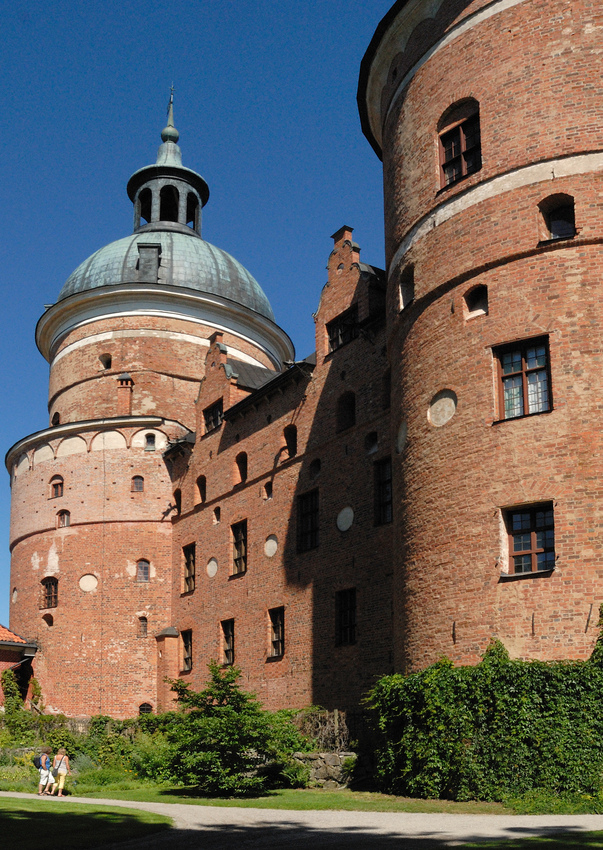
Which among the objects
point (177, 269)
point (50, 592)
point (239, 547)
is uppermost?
point (177, 269)

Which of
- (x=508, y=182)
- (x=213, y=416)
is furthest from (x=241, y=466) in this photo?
(x=508, y=182)

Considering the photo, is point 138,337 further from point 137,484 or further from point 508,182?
point 508,182

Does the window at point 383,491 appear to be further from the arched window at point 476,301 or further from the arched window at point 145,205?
the arched window at point 145,205

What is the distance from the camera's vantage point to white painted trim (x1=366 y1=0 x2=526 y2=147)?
66.0ft

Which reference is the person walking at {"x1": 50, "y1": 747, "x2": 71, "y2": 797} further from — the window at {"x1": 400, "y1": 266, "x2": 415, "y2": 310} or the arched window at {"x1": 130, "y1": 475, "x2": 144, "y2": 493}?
the arched window at {"x1": 130, "y1": 475, "x2": 144, "y2": 493}

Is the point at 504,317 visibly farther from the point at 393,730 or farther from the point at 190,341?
the point at 190,341

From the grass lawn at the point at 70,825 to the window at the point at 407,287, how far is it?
37.9 ft

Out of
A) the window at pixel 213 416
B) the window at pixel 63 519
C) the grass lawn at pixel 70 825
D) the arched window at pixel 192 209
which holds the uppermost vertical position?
the arched window at pixel 192 209

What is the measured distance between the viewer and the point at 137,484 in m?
37.1

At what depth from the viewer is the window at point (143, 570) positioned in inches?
1419

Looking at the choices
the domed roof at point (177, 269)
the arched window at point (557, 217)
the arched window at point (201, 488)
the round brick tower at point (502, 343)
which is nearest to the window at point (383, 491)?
the round brick tower at point (502, 343)

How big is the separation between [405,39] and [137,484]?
20.1 m

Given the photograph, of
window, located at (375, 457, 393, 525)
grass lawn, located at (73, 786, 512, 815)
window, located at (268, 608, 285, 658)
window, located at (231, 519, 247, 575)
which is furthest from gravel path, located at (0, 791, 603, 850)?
window, located at (231, 519, 247, 575)

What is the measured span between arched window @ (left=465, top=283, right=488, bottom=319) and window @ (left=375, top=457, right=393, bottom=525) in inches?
243
